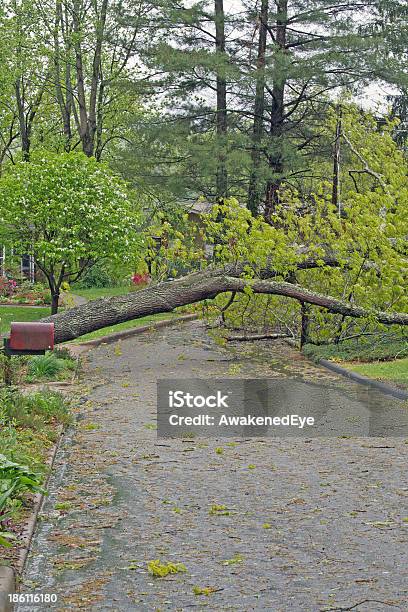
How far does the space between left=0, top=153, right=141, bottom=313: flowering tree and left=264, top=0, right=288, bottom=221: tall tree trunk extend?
5429 millimetres

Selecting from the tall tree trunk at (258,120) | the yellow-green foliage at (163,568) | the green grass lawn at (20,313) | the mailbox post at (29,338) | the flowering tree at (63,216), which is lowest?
the green grass lawn at (20,313)

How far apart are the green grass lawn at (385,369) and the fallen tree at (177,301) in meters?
0.79

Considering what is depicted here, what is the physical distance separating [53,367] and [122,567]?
Result: 8590mm

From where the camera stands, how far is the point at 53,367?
1391cm

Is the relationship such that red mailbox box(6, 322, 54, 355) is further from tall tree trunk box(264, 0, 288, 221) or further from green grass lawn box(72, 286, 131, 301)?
green grass lawn box(72, 286, 131, 301)

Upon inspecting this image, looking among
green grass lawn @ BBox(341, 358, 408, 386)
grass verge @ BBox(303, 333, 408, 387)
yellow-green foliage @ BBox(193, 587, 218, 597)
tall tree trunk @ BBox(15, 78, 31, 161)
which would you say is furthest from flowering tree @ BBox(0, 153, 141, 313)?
tall tree trunk @ BBox(15, 78, 31, 161)

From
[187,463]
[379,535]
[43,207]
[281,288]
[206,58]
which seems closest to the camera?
[379,535]

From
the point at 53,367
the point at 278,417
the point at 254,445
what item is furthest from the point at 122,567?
the point at 53,367

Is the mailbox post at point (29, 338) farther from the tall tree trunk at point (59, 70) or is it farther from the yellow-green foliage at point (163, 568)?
the tall tree trunk at point (59, 70)

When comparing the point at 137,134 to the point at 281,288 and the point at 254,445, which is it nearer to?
the point at 281,288

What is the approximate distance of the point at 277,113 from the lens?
2811 cm

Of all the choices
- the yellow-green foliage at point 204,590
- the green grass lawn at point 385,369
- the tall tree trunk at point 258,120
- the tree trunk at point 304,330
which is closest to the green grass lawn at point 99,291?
the tall tree trunk at point 258,120

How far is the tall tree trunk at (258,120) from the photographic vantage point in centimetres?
2688

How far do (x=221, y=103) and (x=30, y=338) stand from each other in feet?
64.4
